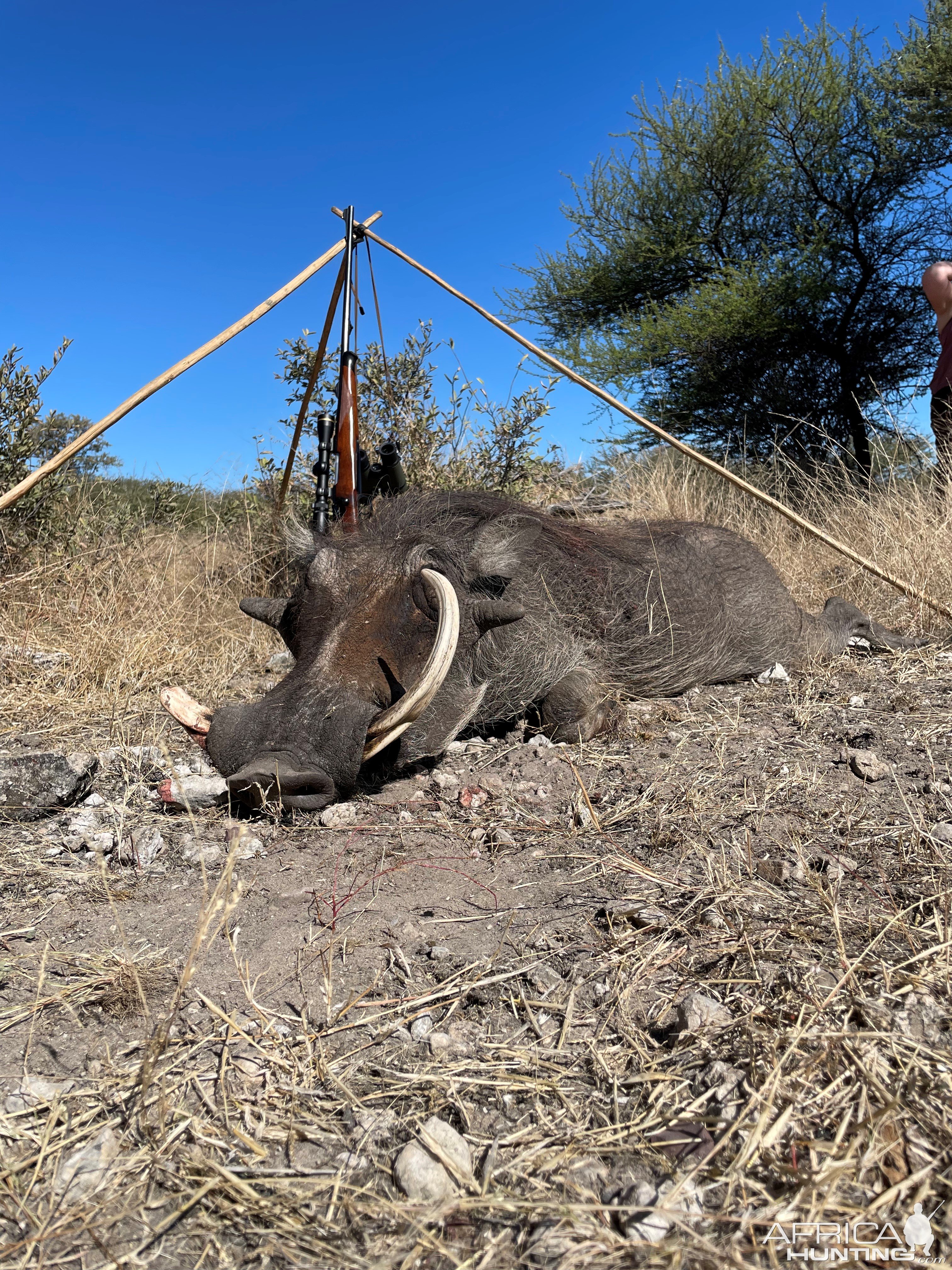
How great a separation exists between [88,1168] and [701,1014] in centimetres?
101

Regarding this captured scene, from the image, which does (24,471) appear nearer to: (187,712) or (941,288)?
(187,712)

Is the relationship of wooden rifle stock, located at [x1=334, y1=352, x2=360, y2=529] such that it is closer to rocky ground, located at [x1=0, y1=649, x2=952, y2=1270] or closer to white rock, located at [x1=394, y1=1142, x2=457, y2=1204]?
rocky ground, located at [x1=0, y1=649, x2=952, y2=1270]

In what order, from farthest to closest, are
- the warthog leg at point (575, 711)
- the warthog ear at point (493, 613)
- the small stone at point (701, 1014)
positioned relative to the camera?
1. the warthog leg at point (575, 711)
2. the warthog ear at point (493, 613)
3. the small stone at point (701, 1014)

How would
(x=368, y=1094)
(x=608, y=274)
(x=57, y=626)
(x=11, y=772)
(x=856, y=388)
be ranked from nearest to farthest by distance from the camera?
1. (x=368, y=1094)
2. (x=11, y=772)
3. (x=57, y=626)
4. (x=856, y=388)
5. (x=608, y=274)

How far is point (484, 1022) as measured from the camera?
1.51m

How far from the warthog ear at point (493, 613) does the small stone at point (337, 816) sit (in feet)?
3.02

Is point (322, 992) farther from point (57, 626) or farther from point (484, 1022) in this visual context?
point (57, 626)

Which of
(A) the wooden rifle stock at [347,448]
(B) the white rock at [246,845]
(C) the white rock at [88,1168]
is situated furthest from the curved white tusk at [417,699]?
(A) the wooden rifle stock at [347,448]

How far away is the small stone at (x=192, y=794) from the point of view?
8.59 ft

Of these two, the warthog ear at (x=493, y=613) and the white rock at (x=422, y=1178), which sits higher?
the warthog ear at (x=493, y=613)

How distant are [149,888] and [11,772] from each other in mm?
832

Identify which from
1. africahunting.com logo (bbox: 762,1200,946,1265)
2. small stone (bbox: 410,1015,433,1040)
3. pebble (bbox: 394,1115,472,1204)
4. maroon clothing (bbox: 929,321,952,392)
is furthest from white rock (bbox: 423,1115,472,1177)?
maroon clothing (bbox: 929,321,952,392)

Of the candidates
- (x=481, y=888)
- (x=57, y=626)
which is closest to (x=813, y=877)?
(x=481, y=888)

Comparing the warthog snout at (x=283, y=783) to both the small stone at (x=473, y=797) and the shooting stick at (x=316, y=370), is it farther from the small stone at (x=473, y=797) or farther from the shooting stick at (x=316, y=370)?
the shooting stick at (x=316, y=370)
